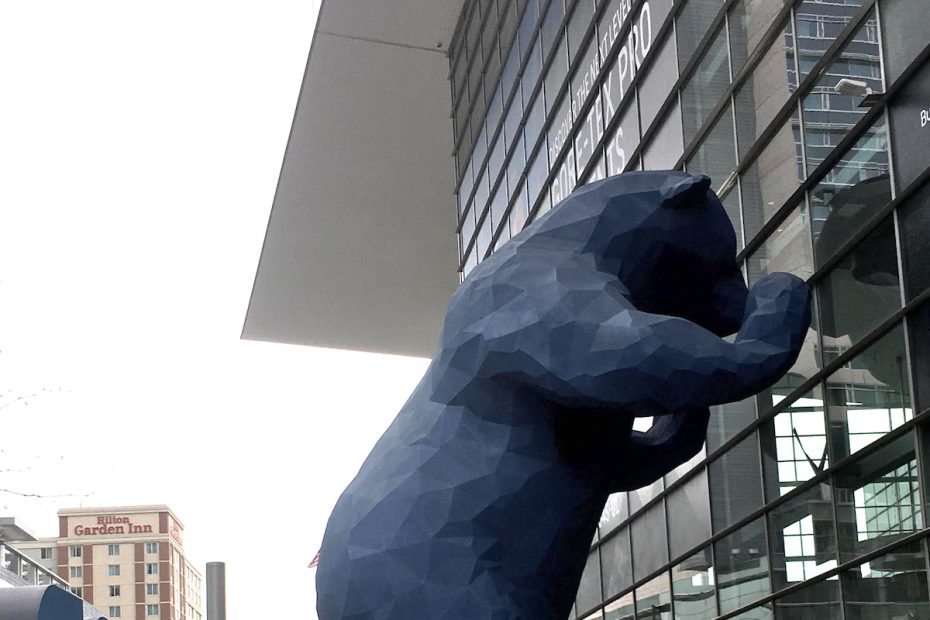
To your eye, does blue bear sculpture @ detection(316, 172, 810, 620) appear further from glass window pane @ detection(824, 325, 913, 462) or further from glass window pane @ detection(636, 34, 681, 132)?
glass window pane @ detection(636, 34, 681, 132)

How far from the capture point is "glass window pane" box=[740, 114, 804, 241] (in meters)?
10.5

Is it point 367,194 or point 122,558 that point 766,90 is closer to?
point 367,194

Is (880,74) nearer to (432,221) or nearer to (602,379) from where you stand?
(602,379)

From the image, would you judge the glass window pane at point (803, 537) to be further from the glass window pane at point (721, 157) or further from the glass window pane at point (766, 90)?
the glass window pane at point (766, 90)

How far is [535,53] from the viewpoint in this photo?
19.0 meters

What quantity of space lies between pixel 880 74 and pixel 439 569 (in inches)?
210

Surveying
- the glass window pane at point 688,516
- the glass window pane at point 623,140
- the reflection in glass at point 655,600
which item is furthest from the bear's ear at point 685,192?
the glass window pane at point 623,140

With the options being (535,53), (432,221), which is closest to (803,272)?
(535,53)

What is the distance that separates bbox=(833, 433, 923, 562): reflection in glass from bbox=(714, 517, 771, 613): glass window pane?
1418mm

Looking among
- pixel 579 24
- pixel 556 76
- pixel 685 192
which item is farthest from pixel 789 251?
pixel 556 76

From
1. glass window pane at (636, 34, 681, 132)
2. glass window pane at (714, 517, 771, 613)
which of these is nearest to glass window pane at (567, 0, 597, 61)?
glass window pane at (636, 34, 681, 132)

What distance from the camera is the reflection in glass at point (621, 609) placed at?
15203 millimetres

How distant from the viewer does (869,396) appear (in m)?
9.35

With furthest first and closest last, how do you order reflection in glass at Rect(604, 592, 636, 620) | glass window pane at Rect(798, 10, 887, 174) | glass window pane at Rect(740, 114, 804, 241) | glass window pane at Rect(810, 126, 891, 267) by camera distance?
reflection in glass at Rect(604, 592, 636, 620), glass window pane at Rect(740, 114, 804, 241), glass window pane at Rect(798, 10, 887, 174), glass window pane at Rect(810, 126, 891, 267)
